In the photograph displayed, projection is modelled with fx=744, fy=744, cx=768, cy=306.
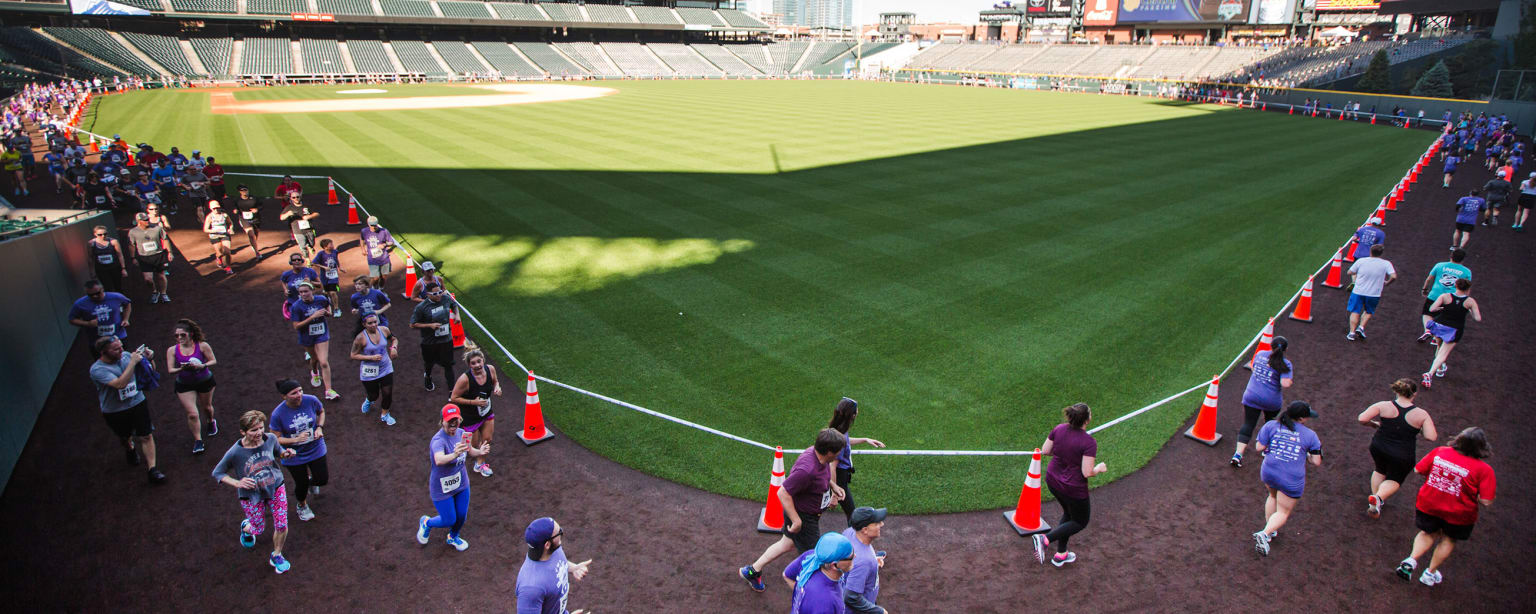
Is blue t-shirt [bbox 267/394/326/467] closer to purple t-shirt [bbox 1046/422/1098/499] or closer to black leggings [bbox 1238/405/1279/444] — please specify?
purple t-shirt [bbox 1046/422/1098/499]

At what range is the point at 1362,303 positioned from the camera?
11742 mm

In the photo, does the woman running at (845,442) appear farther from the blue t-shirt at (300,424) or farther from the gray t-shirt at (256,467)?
the gray t-shirt at (256,467)

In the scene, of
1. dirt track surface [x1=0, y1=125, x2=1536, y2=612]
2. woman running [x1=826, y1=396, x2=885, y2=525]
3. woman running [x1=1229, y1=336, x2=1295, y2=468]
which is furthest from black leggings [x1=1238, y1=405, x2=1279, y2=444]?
woman running [x1=826, y1=396, x2=885, y2=525]

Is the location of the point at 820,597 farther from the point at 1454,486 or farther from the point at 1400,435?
the point at 1400,435

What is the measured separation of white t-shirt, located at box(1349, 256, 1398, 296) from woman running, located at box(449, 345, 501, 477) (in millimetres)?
12823

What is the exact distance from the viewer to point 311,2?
74.6 meters

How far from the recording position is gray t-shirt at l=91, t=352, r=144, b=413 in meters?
7.60

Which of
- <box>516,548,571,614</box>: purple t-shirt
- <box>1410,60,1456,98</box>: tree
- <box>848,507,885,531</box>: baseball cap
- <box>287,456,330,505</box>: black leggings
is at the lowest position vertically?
<box>287,456,330,505</box>: black leggings

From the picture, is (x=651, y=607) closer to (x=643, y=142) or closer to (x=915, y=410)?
(x=915, y=410)

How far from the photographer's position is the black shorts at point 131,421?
7.83 meters

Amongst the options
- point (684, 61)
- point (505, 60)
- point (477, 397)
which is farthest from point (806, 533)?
point (684, 61)

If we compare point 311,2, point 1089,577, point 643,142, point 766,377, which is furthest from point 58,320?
point 311,2

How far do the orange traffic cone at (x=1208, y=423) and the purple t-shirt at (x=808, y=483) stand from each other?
218 inches

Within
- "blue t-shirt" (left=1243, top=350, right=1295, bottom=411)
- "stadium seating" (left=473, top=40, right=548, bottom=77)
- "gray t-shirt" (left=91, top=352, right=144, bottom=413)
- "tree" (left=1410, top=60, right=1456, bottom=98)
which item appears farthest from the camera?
"stadium seating" (left=473, top=40, right=548, bottom=77)
